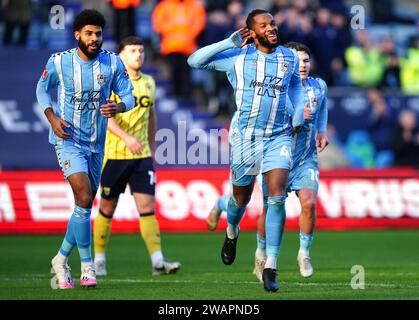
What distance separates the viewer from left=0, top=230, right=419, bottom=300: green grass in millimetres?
10180

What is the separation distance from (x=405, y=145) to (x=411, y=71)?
2.64m

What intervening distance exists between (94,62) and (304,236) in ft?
9.62

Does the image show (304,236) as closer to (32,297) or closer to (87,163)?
(87,163)

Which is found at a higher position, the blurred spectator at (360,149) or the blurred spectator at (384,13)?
the blurred spectator at (384,13)

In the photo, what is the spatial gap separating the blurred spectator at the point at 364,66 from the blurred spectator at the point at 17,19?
7.09 m

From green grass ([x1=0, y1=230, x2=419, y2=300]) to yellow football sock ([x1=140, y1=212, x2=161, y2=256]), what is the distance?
318 mm

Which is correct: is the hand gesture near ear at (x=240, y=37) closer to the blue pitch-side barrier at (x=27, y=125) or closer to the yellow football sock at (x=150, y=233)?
the yellow football sock at (x=150, y=233)

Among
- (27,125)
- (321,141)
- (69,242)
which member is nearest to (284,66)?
(321,141)

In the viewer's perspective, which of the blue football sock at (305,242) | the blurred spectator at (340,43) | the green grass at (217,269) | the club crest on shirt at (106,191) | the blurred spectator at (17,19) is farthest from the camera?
the blurred spectator at (340,43)

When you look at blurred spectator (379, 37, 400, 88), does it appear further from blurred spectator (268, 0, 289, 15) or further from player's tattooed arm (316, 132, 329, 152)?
player's tattooed arm (316, 132, 329, 152)

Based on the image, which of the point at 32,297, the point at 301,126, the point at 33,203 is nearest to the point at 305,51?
the point at 301,126

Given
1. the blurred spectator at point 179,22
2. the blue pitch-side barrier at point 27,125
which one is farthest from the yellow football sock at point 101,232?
the blurred spectator at point 179,22

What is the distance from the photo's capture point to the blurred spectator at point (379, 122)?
24.2m

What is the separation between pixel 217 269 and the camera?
531 inches
